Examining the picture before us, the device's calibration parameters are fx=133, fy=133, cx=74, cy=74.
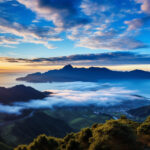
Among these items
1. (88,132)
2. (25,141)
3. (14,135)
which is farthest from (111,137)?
(14,135)

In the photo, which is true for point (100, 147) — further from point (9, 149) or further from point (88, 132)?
point (9, 149)

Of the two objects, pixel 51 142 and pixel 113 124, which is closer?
pixel 113 124

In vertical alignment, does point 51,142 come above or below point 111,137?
below

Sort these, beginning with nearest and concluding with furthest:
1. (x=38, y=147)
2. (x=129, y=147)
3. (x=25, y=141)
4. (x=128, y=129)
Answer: (x=129, y=147) → (x=128, y=129) → (x=38, y=147) → (x=25, y=141)

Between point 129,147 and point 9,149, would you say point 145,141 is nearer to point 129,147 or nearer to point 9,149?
point 129,147

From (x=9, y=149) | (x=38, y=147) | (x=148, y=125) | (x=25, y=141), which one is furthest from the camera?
(x=25, y=141)

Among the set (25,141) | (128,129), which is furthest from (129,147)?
(25,141)

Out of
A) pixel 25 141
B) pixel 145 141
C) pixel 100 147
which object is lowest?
pixel 25 141

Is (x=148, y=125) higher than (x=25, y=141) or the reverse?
higher

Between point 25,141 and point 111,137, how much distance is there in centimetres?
20070

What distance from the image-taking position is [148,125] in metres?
34.9

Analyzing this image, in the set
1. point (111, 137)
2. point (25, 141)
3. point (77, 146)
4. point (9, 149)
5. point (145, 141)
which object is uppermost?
point (111, 137)

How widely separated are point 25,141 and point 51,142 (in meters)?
182

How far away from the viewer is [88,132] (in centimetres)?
3609
